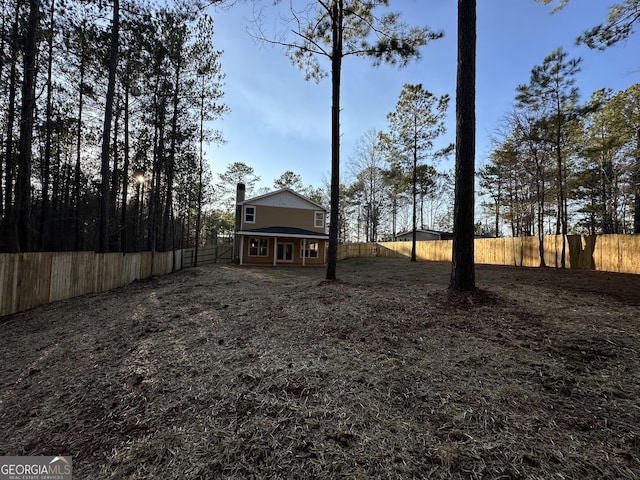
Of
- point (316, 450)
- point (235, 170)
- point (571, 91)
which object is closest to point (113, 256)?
point (316, 450)

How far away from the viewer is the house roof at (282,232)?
17750mm

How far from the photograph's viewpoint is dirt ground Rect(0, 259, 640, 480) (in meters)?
1.63

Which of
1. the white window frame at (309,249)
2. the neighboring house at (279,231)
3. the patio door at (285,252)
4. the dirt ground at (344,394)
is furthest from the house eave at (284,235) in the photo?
the dirt ground at (344,394)

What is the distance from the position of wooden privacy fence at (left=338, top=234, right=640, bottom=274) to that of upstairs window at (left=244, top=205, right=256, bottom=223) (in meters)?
13.6

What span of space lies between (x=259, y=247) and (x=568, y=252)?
55.1 feet

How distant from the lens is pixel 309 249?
20000mm

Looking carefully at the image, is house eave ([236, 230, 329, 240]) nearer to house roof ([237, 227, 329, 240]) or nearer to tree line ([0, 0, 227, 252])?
house roof ([237, 227, 329, 240])

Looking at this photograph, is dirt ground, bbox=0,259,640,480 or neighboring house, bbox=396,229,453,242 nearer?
dirt ground, bbox=0,259,640,480

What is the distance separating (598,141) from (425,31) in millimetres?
10392

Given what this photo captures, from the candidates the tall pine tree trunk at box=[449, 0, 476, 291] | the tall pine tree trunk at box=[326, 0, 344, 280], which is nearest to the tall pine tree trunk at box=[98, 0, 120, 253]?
the tall pine tree trunk at box=[326, 0, 344, 280]

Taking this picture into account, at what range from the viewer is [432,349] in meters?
3.06

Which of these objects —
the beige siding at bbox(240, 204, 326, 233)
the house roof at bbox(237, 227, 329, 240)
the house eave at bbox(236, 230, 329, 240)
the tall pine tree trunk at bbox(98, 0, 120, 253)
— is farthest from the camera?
the beige siding at bbox(240, 204, 326, 233)

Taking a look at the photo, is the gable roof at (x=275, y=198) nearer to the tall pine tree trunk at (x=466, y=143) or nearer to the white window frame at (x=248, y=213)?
the white window frame at (x=248, y=213)

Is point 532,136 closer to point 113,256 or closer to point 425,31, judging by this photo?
point 425,31
